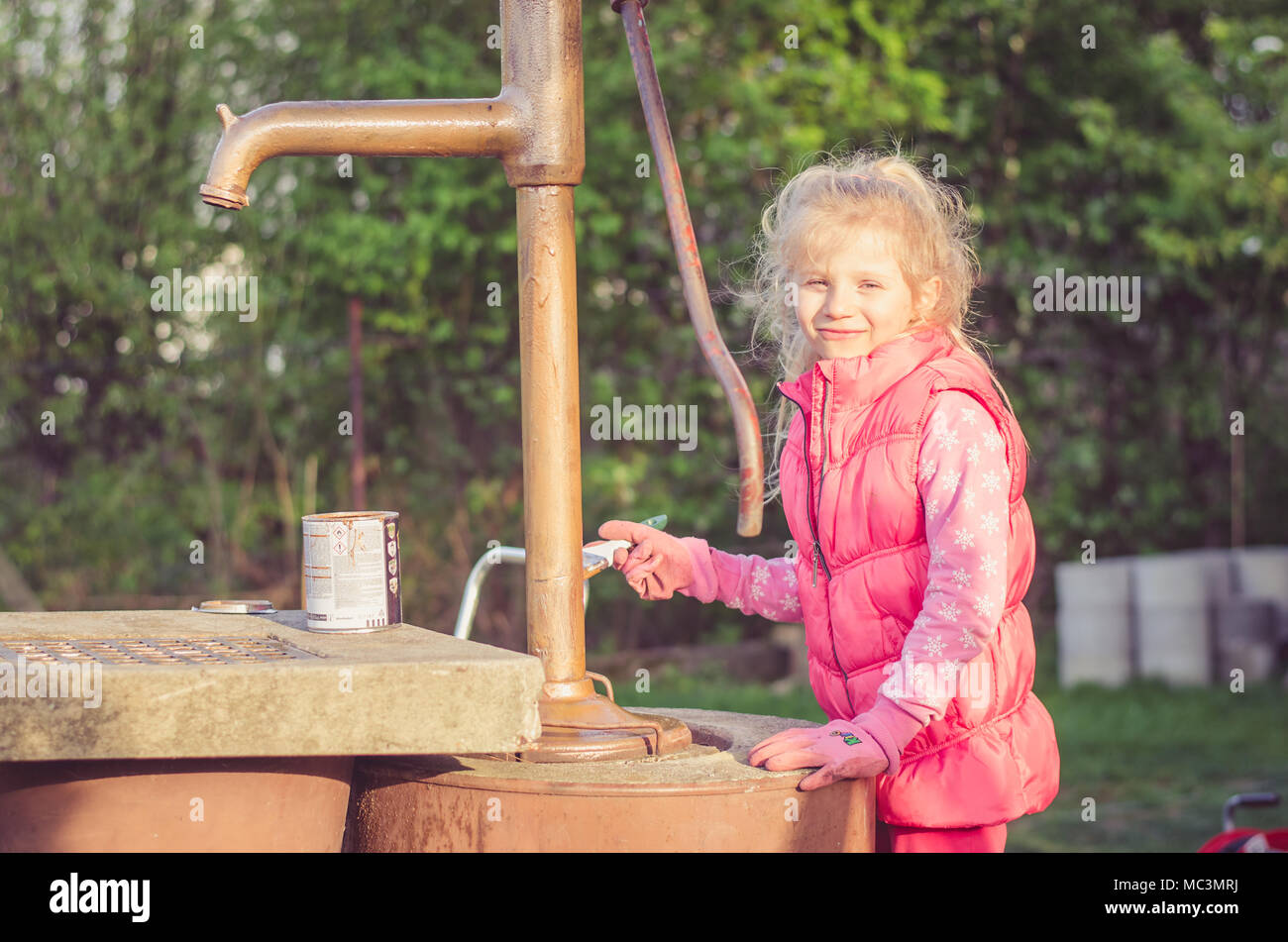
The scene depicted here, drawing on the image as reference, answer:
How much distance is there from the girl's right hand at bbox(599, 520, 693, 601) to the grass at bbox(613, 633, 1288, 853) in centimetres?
312

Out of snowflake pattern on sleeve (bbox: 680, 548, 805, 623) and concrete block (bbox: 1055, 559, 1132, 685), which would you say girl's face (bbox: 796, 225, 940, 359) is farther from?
concrete block (bbox: 1055, 559, 1132, 685)

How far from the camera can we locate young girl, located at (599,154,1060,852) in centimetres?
167

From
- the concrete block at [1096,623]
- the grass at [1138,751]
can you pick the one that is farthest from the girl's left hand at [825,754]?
the concrete block at [1096,623]

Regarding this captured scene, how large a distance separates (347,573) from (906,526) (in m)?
0.68

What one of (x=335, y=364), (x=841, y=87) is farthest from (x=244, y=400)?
(x=841, y=87)

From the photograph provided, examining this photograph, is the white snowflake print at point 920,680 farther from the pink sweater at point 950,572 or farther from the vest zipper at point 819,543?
the vest zipper at point 819,543

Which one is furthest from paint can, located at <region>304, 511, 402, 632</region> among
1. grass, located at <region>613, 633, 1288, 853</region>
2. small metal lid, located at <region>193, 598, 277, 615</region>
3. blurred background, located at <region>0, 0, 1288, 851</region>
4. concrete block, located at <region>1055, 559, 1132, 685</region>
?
concrete block, located at <region>1055, 559, 1132, 685</region>

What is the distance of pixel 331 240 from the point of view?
6492 millimetres

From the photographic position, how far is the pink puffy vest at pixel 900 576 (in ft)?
5.72

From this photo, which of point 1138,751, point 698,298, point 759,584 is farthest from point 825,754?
point 1138,751

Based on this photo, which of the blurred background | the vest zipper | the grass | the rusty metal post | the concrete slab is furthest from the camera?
the blurred background

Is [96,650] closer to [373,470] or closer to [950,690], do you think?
[950,690]

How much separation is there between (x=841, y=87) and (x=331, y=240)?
243 centimetres

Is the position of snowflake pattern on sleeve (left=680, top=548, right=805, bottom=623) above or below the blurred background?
below
